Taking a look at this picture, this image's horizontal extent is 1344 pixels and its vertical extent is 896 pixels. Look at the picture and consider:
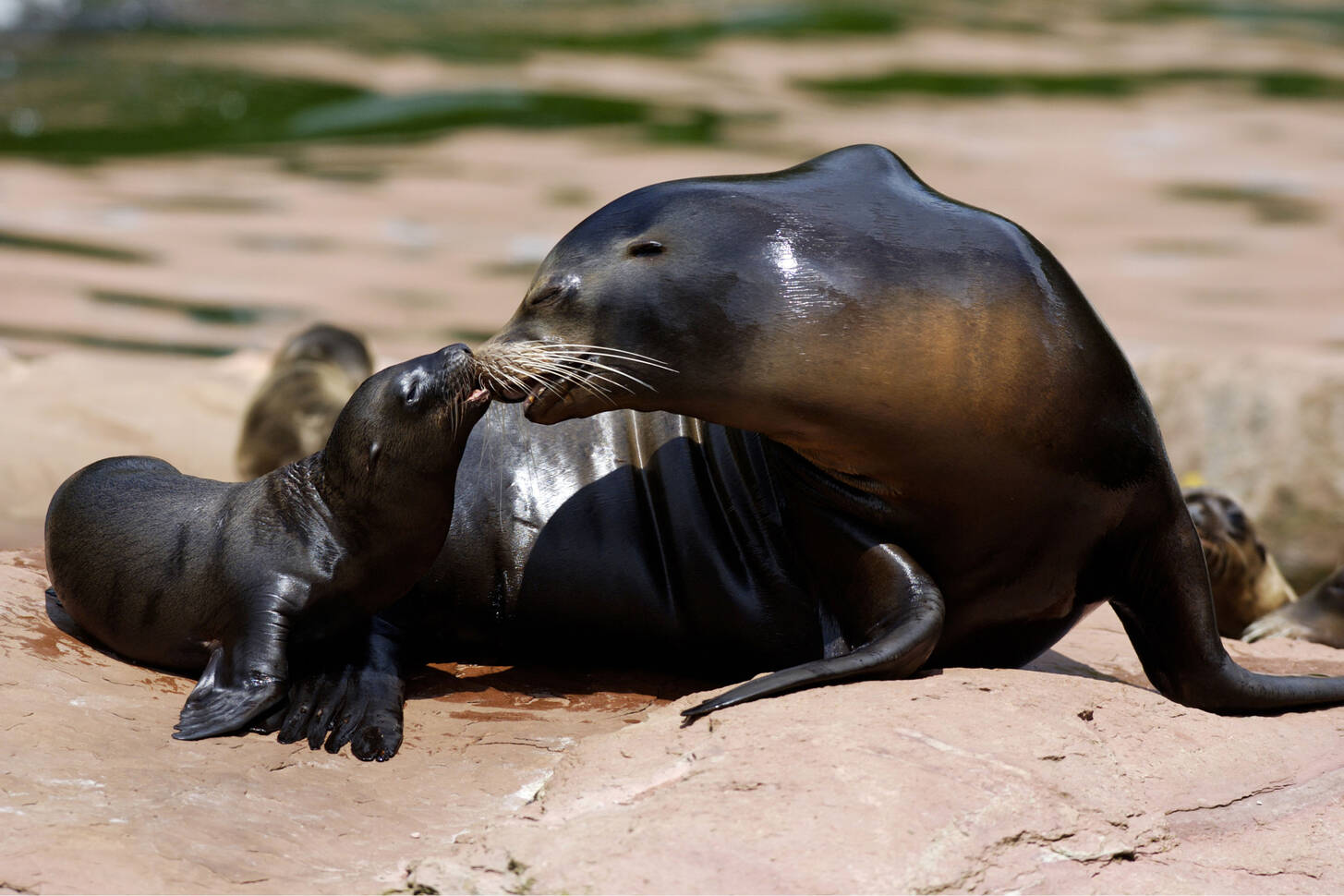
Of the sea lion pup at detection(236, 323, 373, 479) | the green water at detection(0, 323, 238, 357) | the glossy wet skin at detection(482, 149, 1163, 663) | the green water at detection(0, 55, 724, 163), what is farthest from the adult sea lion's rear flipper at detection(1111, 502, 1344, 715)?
the green water at detection(0, 55, 724, 163)

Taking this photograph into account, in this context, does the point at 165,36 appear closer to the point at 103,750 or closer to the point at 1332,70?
the point at 1332,70

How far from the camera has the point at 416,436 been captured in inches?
188

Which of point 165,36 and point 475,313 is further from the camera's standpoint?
point 165,36

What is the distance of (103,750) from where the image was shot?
387 cm

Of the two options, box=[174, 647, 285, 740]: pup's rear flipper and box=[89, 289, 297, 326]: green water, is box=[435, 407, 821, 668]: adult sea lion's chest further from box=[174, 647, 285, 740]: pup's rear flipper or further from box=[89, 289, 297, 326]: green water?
box=[89, 289, 297, 326]: green water

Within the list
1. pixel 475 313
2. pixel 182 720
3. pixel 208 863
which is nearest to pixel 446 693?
pixel 182 720

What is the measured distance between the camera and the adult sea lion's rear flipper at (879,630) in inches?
157

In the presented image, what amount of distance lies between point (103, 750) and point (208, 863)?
66cm

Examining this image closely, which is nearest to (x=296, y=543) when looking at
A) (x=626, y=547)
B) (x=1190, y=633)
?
(x=626, y=547)

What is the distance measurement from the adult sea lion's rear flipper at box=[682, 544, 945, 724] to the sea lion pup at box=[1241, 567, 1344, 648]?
2.78 meters

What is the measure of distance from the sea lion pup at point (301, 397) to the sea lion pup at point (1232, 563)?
3710 mm

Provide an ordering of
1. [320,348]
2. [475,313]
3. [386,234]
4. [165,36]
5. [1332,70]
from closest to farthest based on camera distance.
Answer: [320,348] → [475,313] → [386,234] → [1332,70] → [165,36]

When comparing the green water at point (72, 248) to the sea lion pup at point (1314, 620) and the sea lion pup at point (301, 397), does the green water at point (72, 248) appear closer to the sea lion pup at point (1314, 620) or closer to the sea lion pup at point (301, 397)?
the sea lion pup at point (301, 397)

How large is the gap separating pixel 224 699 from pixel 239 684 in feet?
0.28
